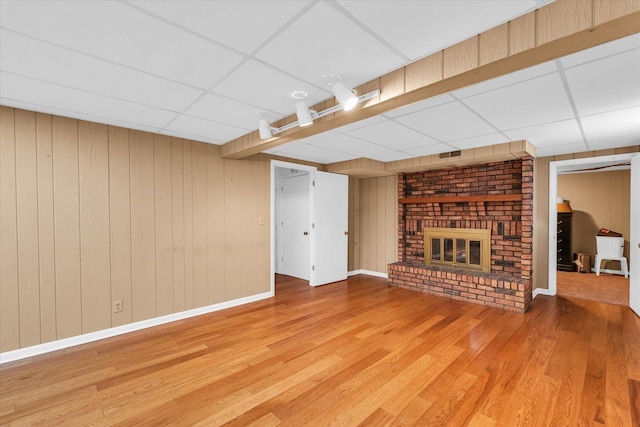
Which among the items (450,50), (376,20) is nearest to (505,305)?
(450,50)

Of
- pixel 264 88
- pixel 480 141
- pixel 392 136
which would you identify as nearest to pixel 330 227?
pixel 392 136

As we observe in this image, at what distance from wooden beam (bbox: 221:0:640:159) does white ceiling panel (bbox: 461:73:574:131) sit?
0.67 m

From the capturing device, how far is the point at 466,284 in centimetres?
426

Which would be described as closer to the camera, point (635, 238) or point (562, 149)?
point (635, 238)

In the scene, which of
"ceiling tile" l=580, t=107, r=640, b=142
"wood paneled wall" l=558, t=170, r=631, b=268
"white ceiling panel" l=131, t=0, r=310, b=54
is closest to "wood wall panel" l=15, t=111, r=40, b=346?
"white ceiling panel" l=131, t=0, r=310, b=54

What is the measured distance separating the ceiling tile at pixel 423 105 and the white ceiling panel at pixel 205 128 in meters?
1.65

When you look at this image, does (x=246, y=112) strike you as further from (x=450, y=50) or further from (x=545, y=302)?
(x=545, y=302)

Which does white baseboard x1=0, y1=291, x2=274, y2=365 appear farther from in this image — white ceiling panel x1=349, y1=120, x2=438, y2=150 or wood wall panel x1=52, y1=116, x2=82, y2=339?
white ceiling panel x1=349, y1=120, x2=438, y2=150

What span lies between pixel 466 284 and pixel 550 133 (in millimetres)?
2204

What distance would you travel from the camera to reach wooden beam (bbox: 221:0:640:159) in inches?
50.2

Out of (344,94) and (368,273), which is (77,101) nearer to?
(344,94)

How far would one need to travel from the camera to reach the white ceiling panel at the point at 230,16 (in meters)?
1.34

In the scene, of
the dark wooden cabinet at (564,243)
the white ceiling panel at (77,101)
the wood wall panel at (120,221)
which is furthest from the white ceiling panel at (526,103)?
the dark wooden cabinet at (564,243)

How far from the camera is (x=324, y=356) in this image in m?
2.61
